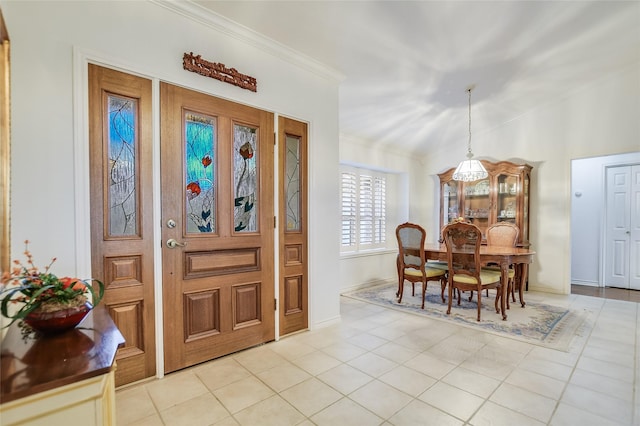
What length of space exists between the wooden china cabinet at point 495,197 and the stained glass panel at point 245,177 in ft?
13.2

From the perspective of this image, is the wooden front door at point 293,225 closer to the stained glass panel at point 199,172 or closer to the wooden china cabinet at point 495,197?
the stained glass panel at point 199,172

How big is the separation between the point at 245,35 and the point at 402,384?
2.90 metres

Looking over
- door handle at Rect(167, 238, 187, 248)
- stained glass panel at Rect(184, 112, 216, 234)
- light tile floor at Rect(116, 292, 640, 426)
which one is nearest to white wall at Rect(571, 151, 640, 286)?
light tile floor at Rect(116, 292, 640, 426)

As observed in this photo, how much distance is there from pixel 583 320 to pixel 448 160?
130 inches

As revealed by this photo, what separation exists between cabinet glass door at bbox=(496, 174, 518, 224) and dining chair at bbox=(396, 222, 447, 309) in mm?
1779

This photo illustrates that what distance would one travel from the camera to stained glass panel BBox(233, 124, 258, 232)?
251 centimetres

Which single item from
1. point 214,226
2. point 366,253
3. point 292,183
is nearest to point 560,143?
point 366,253

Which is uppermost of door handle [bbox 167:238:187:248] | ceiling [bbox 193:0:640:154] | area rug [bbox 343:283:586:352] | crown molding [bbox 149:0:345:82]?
ceiling [bbox 193:0:640:154]

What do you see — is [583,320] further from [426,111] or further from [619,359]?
[426,111]

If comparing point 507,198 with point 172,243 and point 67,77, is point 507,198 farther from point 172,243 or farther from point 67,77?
point 67,77

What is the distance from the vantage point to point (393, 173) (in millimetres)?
5777

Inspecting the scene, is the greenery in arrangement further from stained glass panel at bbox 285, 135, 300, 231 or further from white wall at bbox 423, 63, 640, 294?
white wall at bbox 423, 63, 640, 294

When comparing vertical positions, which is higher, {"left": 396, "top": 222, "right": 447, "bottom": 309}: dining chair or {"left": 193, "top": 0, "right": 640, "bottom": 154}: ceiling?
{"left": 193, "top": 0, "right": 640, "bottom": 154}: ceiling

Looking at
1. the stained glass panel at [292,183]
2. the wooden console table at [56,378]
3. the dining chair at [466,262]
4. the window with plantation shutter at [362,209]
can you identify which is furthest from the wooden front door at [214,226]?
the window with plantation shutter at [362,209]
